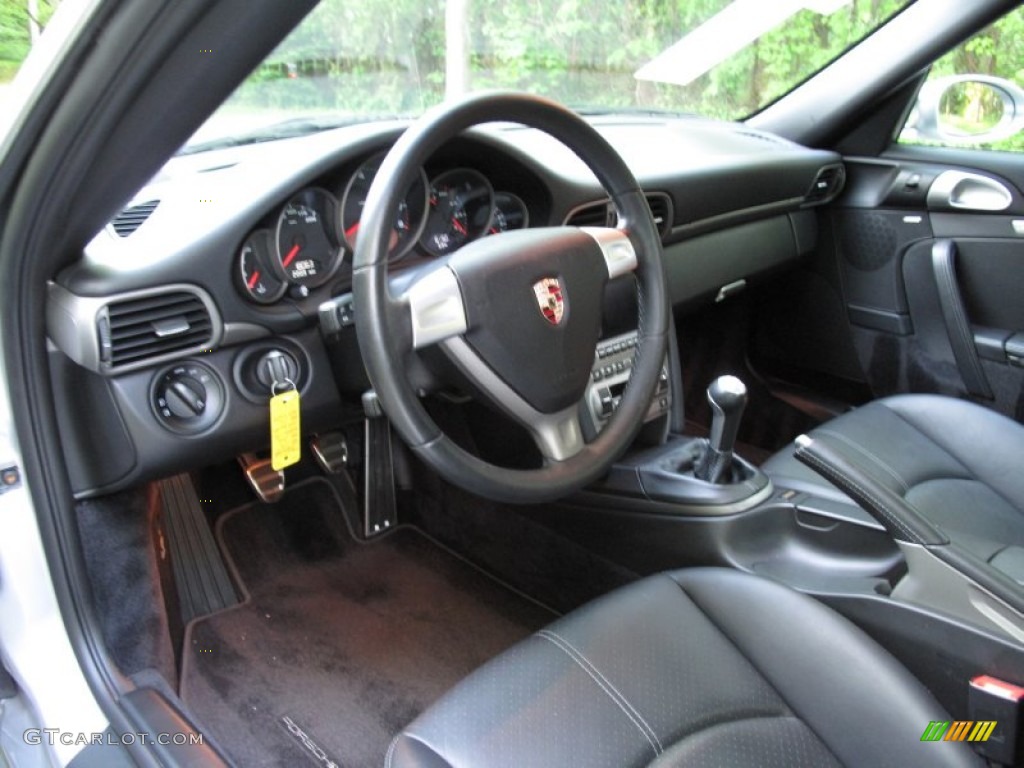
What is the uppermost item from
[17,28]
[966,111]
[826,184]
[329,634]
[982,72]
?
[17,28]

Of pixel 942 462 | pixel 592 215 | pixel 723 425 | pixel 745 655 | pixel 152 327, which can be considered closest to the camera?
pixel 745 655

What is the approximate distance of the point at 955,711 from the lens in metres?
1.16

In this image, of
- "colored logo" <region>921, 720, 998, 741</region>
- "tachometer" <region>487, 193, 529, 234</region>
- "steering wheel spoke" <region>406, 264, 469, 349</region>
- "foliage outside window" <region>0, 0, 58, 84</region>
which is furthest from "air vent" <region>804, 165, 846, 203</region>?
"foliage outside window" <region>0, 0, 58, 84</region>

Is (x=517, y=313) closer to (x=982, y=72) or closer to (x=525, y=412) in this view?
(x=525, y=412)

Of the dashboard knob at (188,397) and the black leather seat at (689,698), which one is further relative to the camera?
the dashboard knob at (188,397)

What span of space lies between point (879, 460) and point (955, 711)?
0.58 meters

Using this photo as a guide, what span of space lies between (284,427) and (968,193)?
Result: 1.98 metres

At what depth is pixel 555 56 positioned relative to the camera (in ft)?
7.16

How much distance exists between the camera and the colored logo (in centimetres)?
104

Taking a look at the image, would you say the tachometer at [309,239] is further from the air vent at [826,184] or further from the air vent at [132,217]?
the air vent at [826,184]

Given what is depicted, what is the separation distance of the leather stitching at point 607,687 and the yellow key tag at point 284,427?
1.87ft

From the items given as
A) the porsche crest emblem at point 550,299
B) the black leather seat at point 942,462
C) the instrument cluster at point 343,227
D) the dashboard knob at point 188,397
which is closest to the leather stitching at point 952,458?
the black leather seat at point 942,462

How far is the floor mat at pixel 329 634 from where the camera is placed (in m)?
1.71

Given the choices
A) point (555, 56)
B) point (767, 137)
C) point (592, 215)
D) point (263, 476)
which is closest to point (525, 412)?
point (592, 215)
